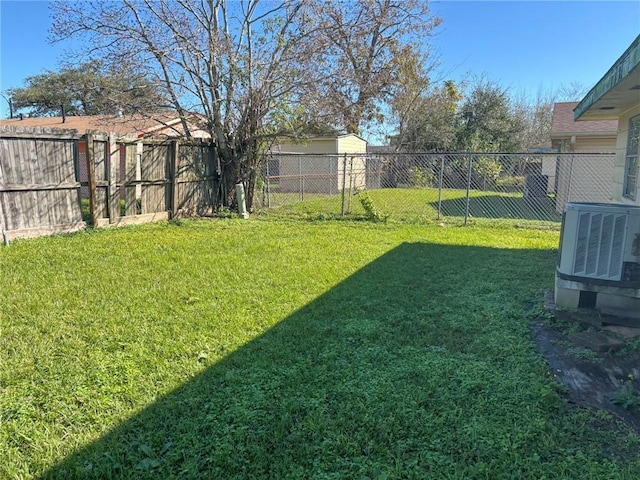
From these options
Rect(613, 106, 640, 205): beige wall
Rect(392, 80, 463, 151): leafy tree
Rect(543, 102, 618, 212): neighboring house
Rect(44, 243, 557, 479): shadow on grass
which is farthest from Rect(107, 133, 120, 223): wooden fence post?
Rect(392, 80, 463, 151): leafy tree

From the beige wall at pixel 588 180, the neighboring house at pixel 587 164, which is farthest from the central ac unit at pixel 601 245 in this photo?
the beige wall at pixel 588 180

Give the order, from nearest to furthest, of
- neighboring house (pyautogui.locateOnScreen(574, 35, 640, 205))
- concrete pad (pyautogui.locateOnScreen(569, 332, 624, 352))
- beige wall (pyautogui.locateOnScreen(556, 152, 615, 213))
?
concrete pad (pyautogui.locateOnScreen(569, 332, 624, 352)) → neighboring house (pyautogui.locateOnScreen(574, 35, 640, 205)) → beige wall (pyautogui.locateOnScreen(556, 152, 615, 213))

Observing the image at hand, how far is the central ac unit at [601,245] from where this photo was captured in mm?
3455

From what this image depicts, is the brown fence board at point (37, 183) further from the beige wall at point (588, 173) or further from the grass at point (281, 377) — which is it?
the beige wall at point (588, 173)

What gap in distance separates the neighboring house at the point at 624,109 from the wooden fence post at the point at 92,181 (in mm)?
7450

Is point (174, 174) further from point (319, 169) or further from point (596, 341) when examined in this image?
point (319, 169)

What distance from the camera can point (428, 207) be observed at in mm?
12266

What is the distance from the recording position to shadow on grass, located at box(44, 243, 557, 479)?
1945mm

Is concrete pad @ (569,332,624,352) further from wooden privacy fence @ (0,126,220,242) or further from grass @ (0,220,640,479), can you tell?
wooden privacy fence @ (0,126,220,242)

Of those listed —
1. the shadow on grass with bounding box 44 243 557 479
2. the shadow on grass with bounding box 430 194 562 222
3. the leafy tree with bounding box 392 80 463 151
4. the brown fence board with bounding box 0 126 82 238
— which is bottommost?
the shadow on grass with bounding box 44 243 557 479

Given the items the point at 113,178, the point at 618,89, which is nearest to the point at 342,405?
the point at 618,89

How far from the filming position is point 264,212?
1050cm

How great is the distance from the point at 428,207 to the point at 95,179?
28.3ft

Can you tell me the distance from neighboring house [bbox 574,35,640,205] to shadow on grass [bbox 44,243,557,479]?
234 cm
